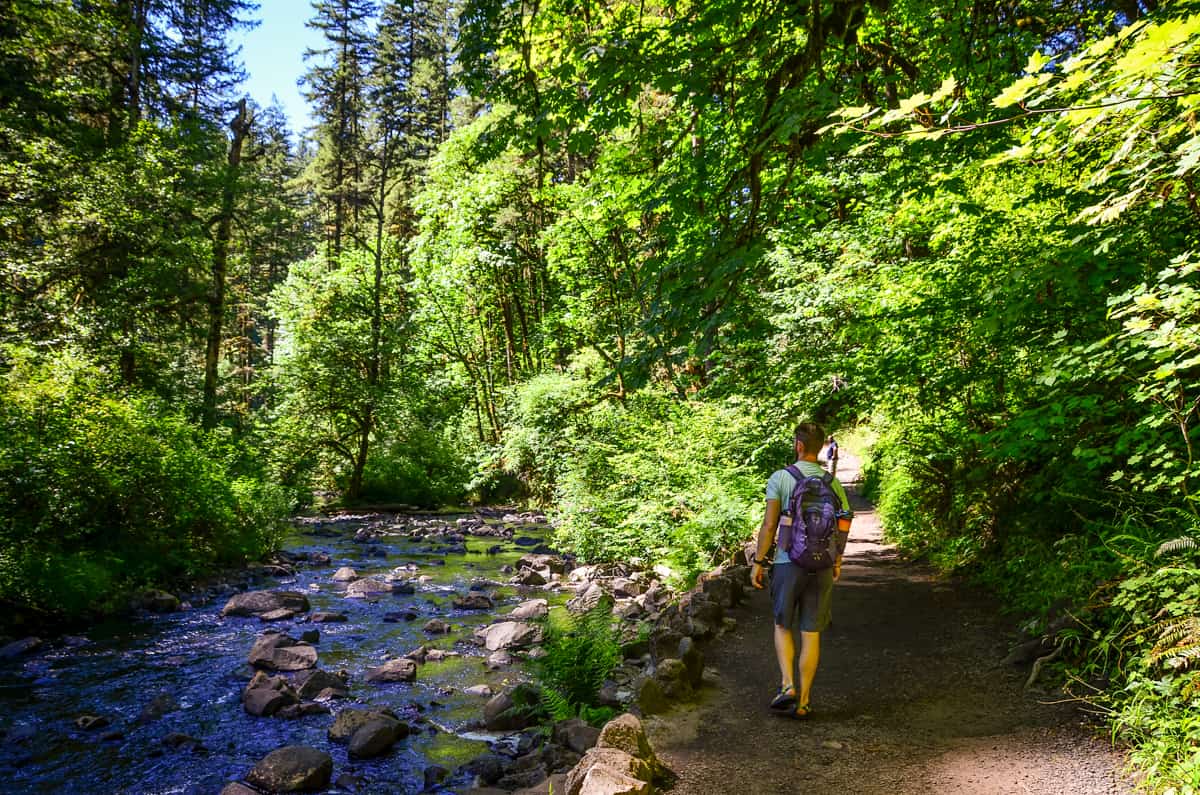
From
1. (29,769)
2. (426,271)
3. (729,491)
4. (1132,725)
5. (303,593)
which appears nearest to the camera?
(1132,725)

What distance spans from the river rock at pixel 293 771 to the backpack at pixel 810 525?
417cm

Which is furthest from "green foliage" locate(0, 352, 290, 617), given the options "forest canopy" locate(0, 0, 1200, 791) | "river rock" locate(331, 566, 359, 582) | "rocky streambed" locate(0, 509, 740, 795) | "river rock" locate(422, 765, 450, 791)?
"river rock" locate(422, 765, 450, 791)

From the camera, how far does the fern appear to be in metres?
3.60

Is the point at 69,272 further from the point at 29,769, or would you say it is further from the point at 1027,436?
the point at 1027,436

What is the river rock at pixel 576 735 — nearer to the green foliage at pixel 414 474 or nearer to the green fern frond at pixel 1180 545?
the green fern frond at pixel 1180 545

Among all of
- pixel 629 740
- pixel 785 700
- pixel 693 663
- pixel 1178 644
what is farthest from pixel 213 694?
pixel 1178 644

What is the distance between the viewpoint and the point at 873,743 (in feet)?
14.3

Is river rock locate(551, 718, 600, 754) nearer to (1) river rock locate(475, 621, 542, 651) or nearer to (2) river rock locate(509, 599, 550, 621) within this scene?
(1) river rock locate(475, 621, 542, 651)

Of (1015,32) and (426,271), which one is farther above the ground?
(426,271)

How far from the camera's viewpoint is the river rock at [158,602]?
10523 mm

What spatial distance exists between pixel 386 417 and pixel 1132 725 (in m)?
23.2

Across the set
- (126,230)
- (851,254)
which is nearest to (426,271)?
(126,230)

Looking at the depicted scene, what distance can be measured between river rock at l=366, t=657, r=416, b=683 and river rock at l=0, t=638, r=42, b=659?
4.47 m

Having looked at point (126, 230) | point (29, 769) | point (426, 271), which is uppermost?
point (426, 271)
